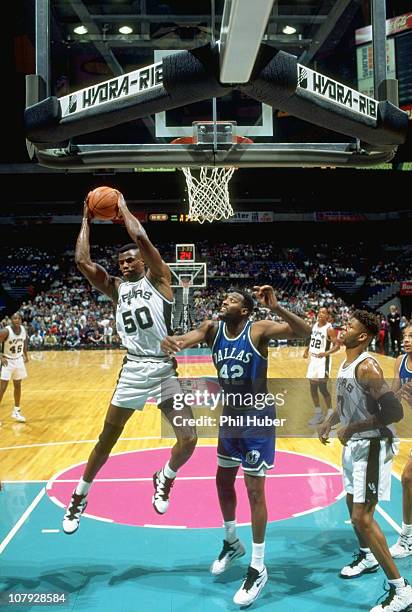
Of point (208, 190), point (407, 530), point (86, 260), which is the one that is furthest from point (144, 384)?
point (208, 190)

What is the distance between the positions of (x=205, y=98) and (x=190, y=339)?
1910 millimetres

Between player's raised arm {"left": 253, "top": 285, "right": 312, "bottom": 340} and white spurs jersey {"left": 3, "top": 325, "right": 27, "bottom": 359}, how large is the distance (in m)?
5.79

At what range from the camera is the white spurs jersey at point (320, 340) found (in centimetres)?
837

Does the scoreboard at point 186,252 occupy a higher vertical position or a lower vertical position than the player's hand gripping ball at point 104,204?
higher

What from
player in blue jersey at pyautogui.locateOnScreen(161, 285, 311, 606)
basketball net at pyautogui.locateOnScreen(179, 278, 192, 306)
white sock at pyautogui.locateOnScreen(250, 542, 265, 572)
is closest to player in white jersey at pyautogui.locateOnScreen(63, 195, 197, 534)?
player in blue jersey at pyautogui.locateOnScreen(161, 285, 311, 606)

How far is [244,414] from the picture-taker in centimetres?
400

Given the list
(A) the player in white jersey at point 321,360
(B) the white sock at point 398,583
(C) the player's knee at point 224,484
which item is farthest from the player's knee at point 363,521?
(A) the player in white jersey at point 321,360

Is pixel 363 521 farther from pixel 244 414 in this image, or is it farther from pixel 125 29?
pixel 125 29

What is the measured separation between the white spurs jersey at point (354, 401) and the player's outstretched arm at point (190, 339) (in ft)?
3.31

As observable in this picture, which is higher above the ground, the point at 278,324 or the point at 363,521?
the point at 278,324

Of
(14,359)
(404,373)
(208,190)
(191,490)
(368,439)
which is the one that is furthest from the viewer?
(14,359)

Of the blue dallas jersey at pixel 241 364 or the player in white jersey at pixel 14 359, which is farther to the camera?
the player in white jersey at pixel 14 359

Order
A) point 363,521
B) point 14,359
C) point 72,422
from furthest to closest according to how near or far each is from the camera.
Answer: point 72,422 → point 14,359 → point 363,521

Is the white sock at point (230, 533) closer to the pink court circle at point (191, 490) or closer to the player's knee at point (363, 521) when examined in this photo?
the pink court circle at point (191, 490)
